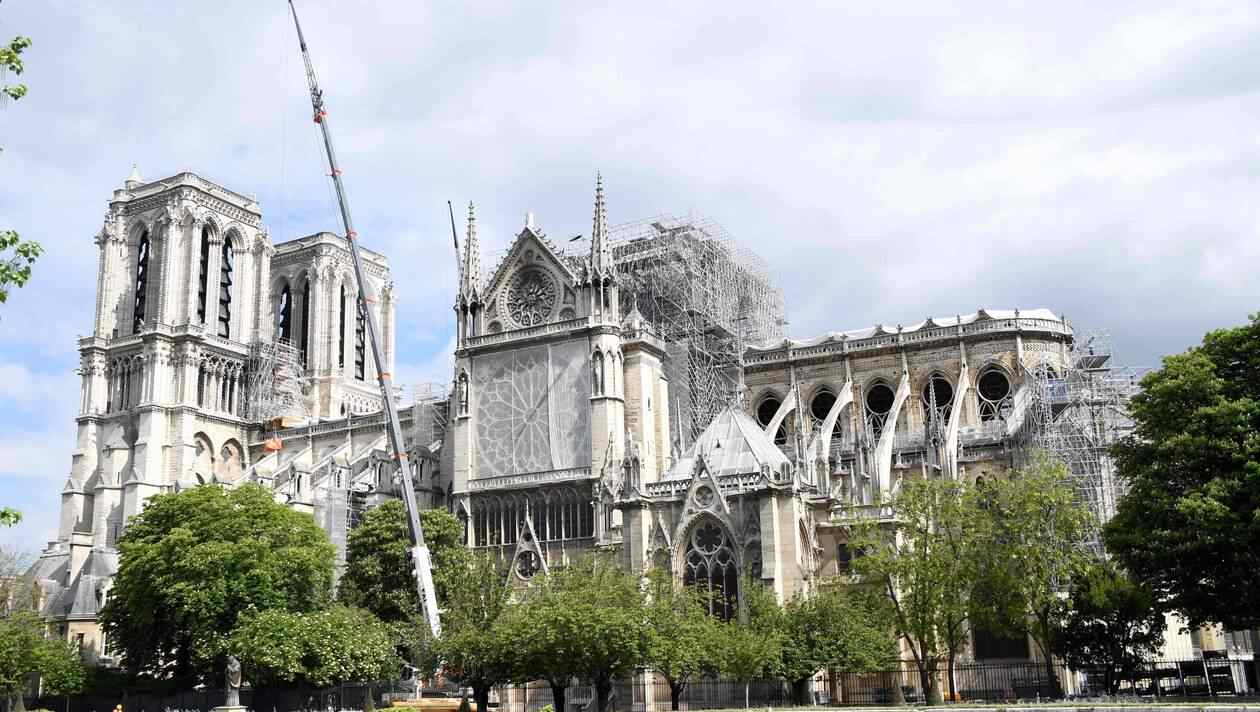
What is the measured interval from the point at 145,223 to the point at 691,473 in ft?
173

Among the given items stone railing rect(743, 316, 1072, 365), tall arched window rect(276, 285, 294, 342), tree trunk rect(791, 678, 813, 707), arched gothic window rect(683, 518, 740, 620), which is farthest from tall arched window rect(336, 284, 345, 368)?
tree trunk rect(791, 678, 813, 707)

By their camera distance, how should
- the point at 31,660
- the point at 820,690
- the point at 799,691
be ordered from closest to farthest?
the point at 799,691
the point at 820,690
the point at 31,660

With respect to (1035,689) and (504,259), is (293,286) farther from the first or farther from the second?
(1035,689)

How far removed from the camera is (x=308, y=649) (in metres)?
41.6

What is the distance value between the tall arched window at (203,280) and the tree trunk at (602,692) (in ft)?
186

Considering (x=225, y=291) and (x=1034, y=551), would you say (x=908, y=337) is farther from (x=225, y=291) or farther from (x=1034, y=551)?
(x=225, y=291)

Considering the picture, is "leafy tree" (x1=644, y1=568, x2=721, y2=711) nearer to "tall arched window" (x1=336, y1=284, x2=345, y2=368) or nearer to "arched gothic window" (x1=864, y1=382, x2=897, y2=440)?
"arched gothic window" (x1=864, y1=382, x2=897, y2=440)

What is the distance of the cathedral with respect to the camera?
49.8 meters

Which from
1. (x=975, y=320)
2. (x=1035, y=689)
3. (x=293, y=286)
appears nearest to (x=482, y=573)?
(x=1035, y=689)

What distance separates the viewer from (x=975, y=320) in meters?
61.7

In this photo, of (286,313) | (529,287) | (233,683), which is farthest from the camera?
(286,313)

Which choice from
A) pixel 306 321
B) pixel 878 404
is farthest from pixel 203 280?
pixel 878 404

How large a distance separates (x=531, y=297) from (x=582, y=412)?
787 centimetres

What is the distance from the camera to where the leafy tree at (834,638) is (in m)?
39.4
